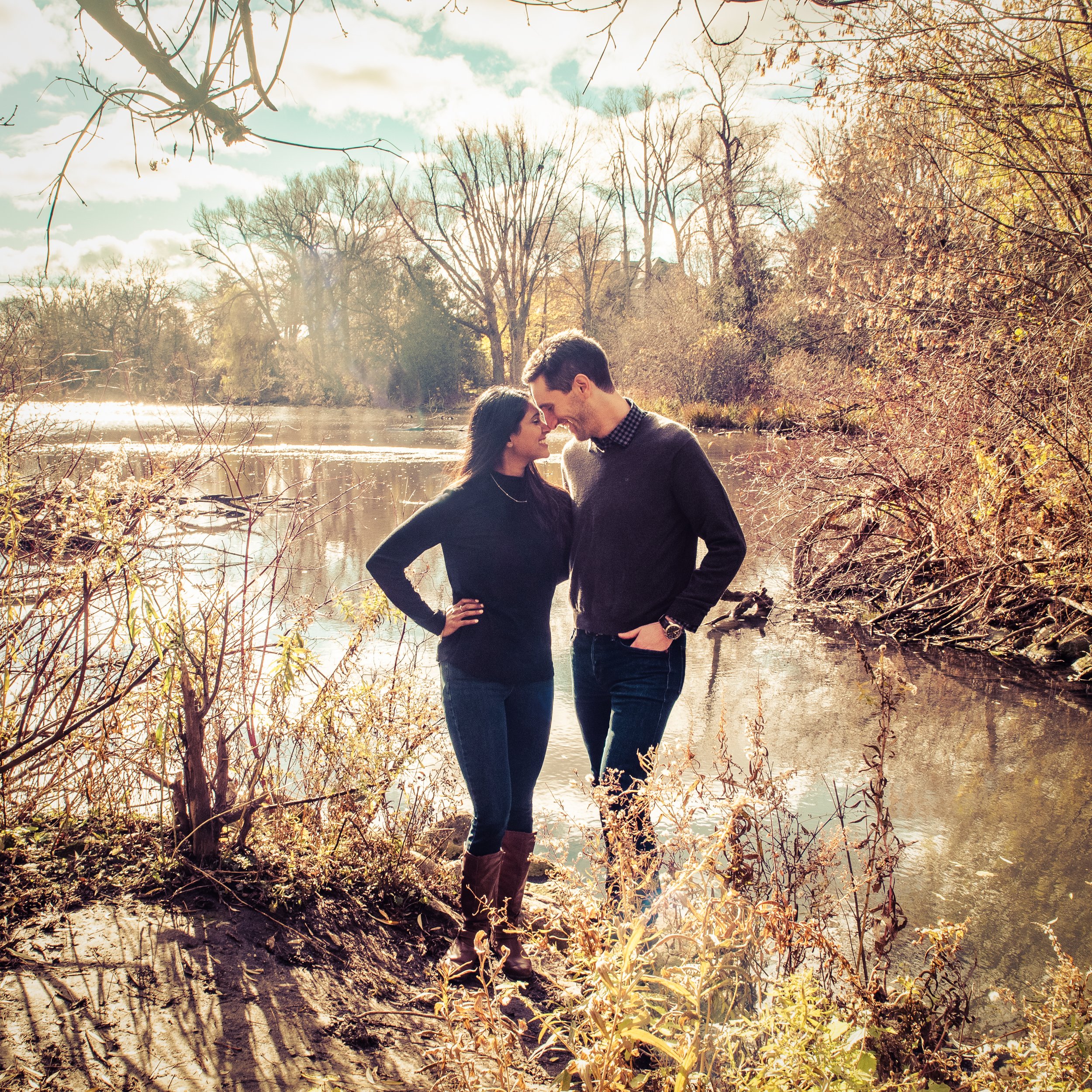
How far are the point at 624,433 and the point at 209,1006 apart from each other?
2223mm

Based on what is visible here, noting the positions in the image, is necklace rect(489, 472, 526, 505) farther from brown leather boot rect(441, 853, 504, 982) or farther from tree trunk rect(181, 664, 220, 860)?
tree trunk rect(181, 664, 220, 860)

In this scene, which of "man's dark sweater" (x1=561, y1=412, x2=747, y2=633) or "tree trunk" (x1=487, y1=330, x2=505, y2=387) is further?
"tree trunk" (x1=487, y1=330, x2=505, y2=387)

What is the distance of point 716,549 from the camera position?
9.28 ft

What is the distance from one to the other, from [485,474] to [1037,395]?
6059 millimetres

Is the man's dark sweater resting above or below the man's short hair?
below

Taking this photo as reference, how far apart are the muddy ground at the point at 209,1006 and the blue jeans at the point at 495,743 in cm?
55

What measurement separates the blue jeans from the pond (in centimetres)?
78

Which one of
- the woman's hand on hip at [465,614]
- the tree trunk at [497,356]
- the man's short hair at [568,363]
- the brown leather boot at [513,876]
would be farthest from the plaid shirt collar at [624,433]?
the tree trunk at [497,356]

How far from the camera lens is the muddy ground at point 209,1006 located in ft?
6.53

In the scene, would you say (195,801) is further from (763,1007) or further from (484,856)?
(763,1007)

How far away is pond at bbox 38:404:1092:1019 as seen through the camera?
3.69 meters

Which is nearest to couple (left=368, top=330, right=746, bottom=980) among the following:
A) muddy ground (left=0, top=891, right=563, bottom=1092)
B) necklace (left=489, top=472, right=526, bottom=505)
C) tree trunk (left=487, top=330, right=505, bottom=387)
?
necklace (left=489, top=472, right=526, bottom=505)

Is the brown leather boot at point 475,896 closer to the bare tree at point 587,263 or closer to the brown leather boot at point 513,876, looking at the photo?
the brown leather boot at point 513,876

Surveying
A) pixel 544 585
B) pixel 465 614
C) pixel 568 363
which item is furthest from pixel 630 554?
pixel 568 363
